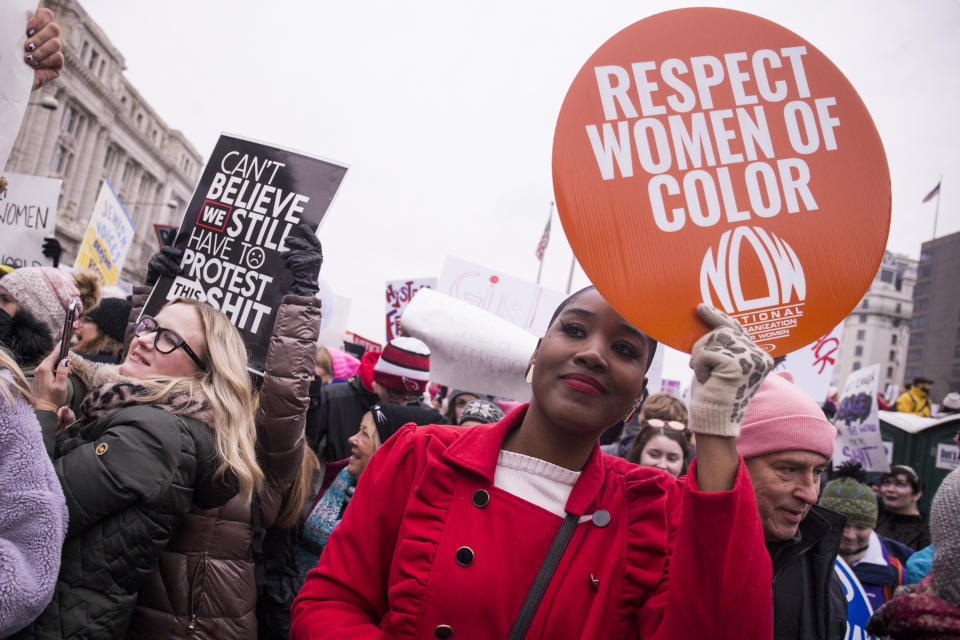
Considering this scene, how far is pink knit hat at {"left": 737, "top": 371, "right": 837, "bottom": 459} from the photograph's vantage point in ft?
7.12

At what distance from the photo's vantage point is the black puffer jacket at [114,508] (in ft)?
6.11

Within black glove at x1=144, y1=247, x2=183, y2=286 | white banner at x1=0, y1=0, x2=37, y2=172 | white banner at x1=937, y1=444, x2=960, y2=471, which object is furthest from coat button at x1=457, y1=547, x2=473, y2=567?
white banner at x1=937, y1=444, x2=960, y2=471

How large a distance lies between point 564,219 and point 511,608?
87 centimetres

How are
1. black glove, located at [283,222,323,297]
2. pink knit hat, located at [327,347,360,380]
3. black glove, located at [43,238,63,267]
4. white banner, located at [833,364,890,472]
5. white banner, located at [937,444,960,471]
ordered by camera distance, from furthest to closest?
1. white banner, located at [937,444,960,471]
2. pink knit hat, located at [327,347,360,380]
3. white banner, located at [833,364,890,472]
4. black glove, located at [43,238,63,267]
5. black glove, located at [283,222,323,297]

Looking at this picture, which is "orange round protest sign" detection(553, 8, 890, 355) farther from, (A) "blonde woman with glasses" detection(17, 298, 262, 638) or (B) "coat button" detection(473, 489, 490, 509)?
(A) "blonde woman with glasses" detection(17, 298, 262, 638)

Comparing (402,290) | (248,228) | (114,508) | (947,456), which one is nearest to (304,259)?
(248,228)

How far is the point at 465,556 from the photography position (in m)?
1.44

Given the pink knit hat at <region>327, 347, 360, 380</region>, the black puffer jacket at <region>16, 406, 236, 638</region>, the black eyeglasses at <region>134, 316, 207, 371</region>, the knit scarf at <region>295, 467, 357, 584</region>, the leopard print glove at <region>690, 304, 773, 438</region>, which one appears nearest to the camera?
the leopard print glove at <region>690, 304, 773, 438</region>

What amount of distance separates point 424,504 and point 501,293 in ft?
23.6

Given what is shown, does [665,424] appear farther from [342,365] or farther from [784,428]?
[342,365]

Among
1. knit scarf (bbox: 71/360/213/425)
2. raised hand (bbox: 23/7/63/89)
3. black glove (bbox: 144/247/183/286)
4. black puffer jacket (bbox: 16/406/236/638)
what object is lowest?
black puffer jacket (bbox: 16/406/236/638)

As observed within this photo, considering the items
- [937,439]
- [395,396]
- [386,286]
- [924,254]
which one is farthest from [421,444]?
[924,254]

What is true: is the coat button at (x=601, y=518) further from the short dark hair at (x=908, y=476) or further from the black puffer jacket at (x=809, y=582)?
the short dark hair at (x=908, y=476)

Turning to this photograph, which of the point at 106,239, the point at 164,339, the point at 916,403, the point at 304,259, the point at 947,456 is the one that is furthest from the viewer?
the point at 916,403
